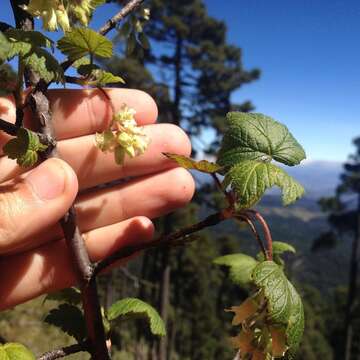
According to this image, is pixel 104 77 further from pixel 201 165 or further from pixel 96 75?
pixel 201 165

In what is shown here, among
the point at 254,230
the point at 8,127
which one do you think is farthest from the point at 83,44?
the point at 254,230

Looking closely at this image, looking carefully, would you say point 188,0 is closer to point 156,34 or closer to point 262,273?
point 156,34

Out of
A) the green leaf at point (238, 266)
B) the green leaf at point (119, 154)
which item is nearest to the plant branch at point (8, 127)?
the green leaf at point (119, 154)

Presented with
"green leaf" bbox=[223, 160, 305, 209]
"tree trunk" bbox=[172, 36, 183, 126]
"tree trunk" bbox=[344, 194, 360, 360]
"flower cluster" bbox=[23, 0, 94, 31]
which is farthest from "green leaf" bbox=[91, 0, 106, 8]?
"tree trunk" bbox=[344, 194, 360, 360]

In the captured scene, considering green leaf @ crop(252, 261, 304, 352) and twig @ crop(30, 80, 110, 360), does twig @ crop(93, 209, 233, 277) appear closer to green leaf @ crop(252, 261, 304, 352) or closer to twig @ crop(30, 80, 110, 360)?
twig @ crop(30, 80, 110, 360)

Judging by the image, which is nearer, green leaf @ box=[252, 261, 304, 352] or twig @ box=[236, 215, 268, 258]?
green leaf @ box=[252, 261, 304, 352]

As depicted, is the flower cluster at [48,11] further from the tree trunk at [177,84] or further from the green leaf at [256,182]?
the tree trunk at [177,84]
